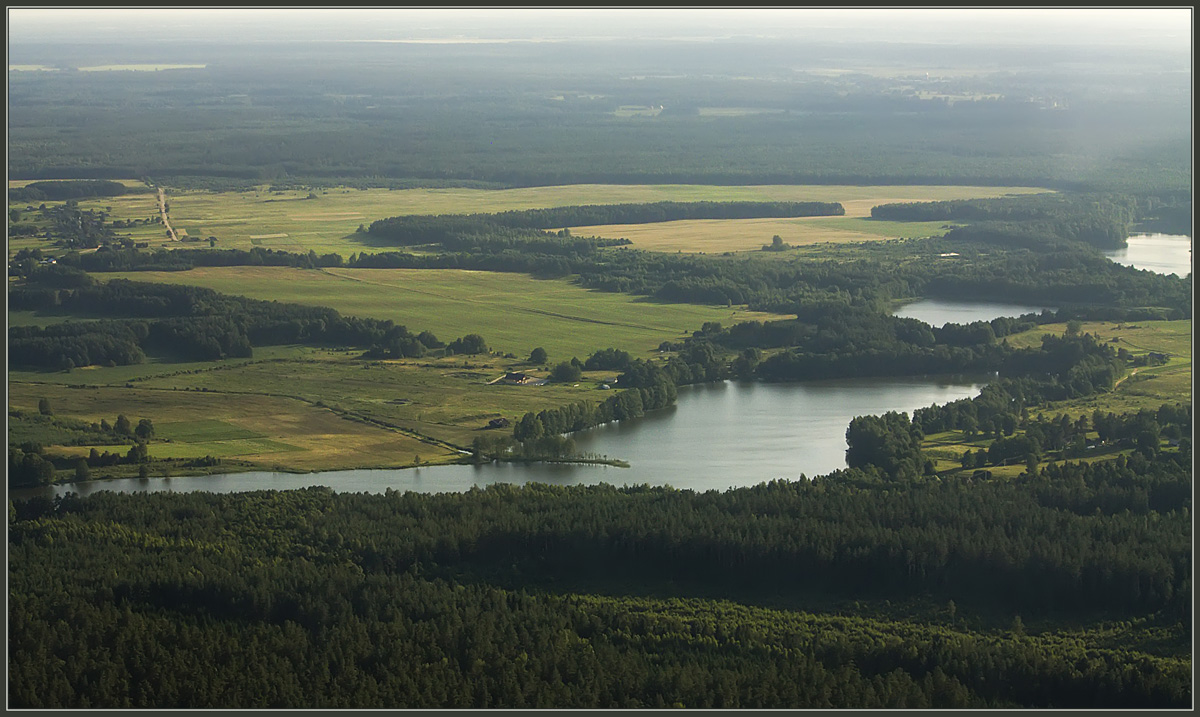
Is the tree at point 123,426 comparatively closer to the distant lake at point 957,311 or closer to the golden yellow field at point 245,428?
the golden yellow field at point 245,428

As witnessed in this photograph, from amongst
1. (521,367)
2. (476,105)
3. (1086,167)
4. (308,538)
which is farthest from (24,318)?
(476,105)

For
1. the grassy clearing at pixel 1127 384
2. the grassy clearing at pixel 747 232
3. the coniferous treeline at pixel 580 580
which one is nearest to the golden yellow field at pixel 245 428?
the coniferous treeline at pixel 580 580

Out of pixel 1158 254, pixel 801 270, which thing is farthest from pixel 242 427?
pixel 1158 254

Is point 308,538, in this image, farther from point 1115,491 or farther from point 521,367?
point 521,367

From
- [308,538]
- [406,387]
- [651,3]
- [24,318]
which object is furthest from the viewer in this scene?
[24,318]

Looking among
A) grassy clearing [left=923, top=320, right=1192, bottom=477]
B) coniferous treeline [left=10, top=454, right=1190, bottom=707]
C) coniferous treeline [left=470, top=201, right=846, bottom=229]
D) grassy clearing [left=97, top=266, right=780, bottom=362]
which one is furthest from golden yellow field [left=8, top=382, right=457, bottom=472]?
coniferous treeline [left=470, top=201, right=846, bottom=229]
